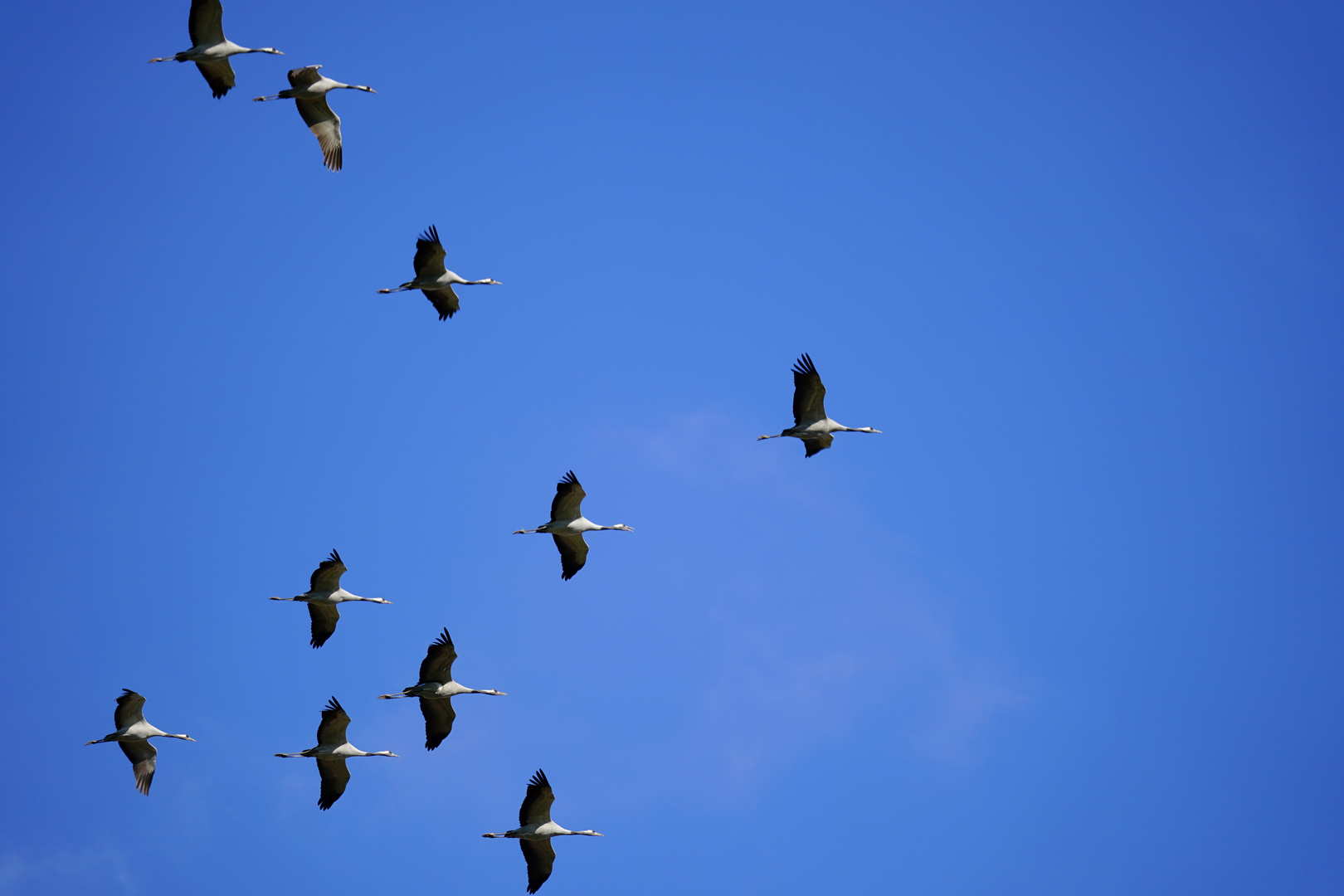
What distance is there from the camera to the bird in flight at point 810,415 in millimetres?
35781

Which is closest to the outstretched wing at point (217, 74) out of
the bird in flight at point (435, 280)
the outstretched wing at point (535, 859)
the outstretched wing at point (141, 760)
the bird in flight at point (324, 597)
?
the bird in flight at point (435, 280)

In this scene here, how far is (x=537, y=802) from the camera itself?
115 ft

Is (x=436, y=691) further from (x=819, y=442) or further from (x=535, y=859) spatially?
(x=819, y=442)

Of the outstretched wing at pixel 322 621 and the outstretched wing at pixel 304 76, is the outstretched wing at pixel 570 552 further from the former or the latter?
the outstretched wing at pixel 304 76

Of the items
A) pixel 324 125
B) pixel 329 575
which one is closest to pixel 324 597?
pixel 329 575

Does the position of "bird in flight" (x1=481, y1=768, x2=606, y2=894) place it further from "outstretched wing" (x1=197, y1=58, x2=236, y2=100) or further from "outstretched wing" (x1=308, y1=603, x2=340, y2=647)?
"outstretched wing" (x1=197, y1=58, x2=236, y2=100)

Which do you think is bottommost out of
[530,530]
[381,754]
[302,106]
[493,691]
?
[381,754]

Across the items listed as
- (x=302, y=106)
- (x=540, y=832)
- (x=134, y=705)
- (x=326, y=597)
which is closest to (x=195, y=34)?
(x=302, y=106)

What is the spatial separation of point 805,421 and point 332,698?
561 inches

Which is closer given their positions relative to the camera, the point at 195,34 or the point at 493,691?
the point at 195,34

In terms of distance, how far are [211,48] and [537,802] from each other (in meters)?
20.3

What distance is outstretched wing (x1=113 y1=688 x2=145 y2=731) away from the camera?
3559cm

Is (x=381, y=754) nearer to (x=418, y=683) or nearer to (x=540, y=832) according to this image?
(x=418, y=683)

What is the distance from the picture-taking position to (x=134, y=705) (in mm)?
35812
